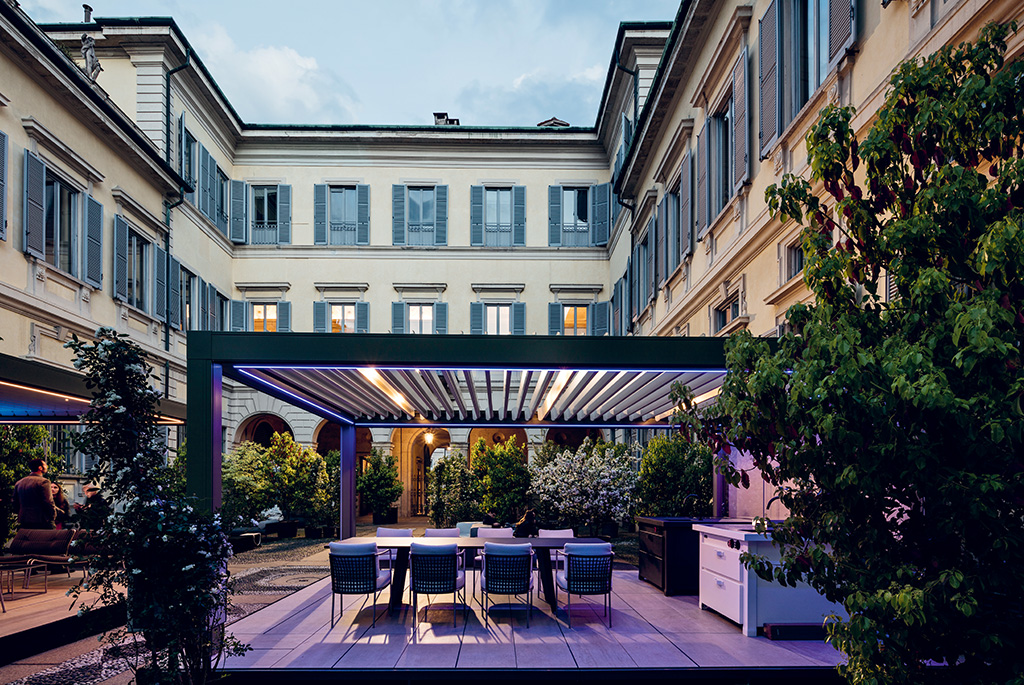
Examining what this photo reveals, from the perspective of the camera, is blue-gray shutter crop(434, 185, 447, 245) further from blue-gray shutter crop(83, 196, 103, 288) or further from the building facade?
blue-gray shutter crop(83, 196, 103, 288)

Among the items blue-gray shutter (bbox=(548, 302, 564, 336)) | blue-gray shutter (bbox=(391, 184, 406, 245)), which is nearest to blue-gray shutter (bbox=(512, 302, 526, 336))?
blue-gray shutter (bbox=(548, 302, 564, 336))

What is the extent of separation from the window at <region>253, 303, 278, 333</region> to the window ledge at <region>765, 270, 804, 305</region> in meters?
18.7

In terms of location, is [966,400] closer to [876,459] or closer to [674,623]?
[876,459]

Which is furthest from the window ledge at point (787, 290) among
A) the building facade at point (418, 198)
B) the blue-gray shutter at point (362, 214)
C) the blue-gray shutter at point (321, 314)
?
the blue-gray shutter at point (321, 314)

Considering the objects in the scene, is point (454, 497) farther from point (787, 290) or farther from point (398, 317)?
point (787, 290)

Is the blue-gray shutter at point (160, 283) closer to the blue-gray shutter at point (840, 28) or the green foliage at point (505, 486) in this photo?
the green foliage at point (505, 486)

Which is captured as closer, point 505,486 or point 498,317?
point 505,486

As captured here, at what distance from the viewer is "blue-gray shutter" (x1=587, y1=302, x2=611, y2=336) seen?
82.6ft

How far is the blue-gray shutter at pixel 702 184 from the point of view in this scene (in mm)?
13279

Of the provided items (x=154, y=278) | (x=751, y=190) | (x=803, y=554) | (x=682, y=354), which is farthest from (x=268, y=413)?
(x=803, y=554)

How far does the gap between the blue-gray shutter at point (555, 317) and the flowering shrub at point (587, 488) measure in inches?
353

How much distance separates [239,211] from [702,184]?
670 inches

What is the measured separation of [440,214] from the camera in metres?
Answer: 25.7

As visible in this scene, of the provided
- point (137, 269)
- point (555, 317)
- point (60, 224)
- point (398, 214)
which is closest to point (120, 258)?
point (137, 269)
